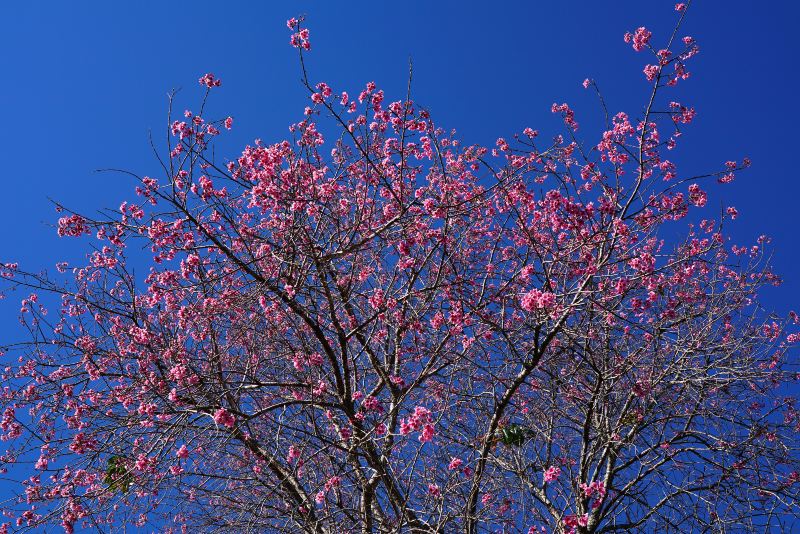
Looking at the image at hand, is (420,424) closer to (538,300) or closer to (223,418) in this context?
(538,300)

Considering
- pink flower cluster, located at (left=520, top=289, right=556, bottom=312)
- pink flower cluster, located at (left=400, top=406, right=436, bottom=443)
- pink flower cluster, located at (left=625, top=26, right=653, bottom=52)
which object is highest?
pink flower cluster, located at (left=625, top=26, right=653, bottom=52)

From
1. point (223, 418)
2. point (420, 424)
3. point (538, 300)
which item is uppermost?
point (538, 300)

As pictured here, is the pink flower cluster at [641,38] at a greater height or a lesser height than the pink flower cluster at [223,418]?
greater

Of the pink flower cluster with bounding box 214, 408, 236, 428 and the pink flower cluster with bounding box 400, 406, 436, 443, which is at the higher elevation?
the pink flower cluster with bounding box 214, 408, 236, 428

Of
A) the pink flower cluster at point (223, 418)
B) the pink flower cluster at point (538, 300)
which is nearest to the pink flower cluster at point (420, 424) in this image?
the pink flower cluster at point (538, 300)

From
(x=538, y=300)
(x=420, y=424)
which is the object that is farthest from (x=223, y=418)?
(x=538, y=300)

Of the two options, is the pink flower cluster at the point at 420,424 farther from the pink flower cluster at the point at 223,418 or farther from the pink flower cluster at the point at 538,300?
the pink flower cluster at the point at 223,418

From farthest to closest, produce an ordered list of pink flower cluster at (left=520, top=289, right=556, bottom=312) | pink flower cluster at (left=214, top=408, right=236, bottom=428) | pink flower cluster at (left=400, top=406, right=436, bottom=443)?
pink flower cluster at (left=214, top=408, right=236, bottom=428), pink flower cluster at (left=520, top=289, right=556, bottom=312), pink flower cluster at (left=400, top=406, right=436, bottom=443)

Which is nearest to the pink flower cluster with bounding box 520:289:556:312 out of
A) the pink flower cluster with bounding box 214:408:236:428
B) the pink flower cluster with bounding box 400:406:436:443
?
the pink flower cluster with bounding box 400:406:436:443

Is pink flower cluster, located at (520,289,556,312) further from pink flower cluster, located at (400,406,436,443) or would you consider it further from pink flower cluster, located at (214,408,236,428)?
pink flower cluster, located at (214,408,236,428)

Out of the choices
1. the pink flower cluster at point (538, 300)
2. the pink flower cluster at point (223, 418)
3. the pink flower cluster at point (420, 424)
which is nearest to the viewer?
the pink flower cluster at point (420, 424)

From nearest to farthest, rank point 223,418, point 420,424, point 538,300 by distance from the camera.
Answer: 1. point 420,424
2. point 538,300
3. point 223,418

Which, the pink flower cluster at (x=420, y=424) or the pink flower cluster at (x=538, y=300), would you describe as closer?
the pink flower cluster at (x=420, y=424)

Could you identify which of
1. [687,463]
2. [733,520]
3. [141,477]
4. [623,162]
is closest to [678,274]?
[623,162]
